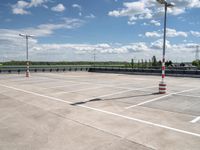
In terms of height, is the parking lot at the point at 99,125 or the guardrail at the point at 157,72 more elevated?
the guardrail at the point at 157,72

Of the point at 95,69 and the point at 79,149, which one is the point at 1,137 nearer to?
the point at 79,149

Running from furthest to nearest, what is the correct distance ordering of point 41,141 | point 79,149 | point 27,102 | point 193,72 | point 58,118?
1. point 193,72
2. point 27,102
3. point 58,118
4. point 41,141
5. point 79,149

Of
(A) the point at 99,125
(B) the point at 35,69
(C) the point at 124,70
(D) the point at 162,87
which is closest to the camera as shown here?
(A) the point at 99,125

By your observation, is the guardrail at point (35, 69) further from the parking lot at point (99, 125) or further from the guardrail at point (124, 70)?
the parking lot at point (99, 125)

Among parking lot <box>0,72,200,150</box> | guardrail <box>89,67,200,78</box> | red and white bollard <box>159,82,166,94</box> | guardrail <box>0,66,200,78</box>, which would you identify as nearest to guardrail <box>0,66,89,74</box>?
guardrail <box>0,66,200,78</box>

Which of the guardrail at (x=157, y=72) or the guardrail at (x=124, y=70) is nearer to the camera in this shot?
the guardrail at (x=157, y=72)

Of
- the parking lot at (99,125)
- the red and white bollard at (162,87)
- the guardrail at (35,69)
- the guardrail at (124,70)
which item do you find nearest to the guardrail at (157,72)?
the guardrail at (124,70)

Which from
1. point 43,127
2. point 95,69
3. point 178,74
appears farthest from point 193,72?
point 43,127

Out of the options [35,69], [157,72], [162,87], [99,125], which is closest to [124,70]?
[157,72]

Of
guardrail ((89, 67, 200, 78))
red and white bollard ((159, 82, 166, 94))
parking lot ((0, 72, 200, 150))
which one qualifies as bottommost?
parking lot ((0, 72, 200, 150))

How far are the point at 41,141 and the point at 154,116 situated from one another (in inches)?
201

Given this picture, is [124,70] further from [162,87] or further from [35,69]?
[162,87]

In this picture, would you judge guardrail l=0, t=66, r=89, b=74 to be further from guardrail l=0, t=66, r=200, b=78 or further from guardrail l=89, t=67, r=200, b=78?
guardrail l=89, t=67, r=200, b=78

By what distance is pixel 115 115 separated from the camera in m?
8.93
